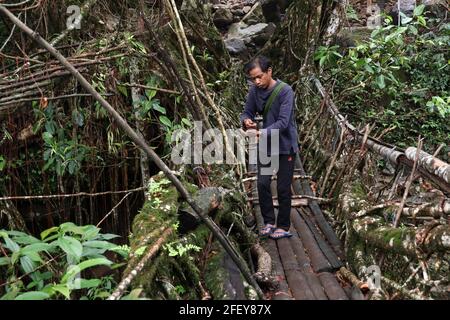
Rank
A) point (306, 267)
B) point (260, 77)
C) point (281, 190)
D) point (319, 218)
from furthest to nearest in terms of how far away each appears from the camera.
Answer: point (319, 218), point (281, 190), point (260, 77), point (306, 267)

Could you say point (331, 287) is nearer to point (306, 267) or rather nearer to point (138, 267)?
point (306, 267)

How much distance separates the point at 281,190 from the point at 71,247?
192 centimetres

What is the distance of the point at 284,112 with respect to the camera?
3.28 metres

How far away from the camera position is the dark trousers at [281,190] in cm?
348

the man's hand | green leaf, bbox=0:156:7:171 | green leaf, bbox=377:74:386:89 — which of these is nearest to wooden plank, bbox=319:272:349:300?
the man's hand

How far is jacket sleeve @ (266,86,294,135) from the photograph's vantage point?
325cm

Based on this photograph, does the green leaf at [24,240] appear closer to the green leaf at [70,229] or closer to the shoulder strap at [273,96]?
the green leaf at [70,229]

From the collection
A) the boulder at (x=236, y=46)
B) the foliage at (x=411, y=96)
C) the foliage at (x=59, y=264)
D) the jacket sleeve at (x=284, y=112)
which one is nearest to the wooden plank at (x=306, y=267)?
the jacket sleeve at (x=284, y=112)

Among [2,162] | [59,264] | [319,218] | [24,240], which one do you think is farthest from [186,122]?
[24,240]

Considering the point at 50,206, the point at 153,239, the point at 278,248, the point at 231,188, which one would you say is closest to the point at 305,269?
the point at 278,248

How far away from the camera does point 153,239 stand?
2.38 meters

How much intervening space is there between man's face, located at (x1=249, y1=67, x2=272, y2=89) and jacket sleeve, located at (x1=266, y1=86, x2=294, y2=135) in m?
0.14
